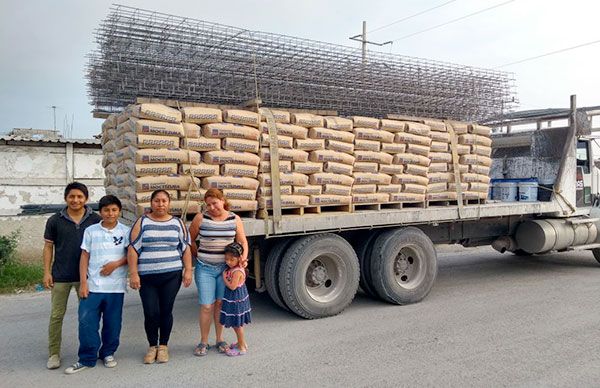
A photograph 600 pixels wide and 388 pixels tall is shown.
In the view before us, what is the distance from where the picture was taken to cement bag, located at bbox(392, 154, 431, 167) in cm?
639

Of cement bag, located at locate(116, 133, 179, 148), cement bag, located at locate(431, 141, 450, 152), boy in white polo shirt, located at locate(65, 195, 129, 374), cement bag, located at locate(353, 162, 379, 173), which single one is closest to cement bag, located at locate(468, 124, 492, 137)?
cement bag, located at locate(431, 141, 450, 152)

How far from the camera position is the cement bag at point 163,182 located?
15.3ft

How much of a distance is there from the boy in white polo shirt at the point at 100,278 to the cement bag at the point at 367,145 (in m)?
3.04

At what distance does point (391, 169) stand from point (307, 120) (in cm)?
140

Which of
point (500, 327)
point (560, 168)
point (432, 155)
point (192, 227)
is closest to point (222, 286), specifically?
point (192, 227)

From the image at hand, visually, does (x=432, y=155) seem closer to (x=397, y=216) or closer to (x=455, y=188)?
(x=455, y=188)

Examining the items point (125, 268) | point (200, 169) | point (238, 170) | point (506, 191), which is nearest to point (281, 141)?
point (238, 170)

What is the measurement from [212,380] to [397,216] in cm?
329

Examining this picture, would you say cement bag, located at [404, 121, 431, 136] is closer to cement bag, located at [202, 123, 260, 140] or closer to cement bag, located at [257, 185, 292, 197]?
cement bag, located at [257, 185, 292, 197]

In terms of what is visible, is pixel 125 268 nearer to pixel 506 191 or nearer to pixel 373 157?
pixel 373 157

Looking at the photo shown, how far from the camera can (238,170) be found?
5152 mm

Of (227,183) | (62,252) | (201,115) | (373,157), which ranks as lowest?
(62,252)

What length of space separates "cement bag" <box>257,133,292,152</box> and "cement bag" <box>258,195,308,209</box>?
59 cm

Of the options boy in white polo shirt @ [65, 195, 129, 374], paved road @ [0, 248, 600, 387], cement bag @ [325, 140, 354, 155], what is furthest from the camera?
cement bag @ [325, 140, 354, 155]
